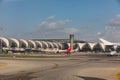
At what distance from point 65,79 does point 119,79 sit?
5246 millimetres

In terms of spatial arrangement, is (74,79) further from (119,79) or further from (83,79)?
(119,79)

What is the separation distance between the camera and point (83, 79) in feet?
97.4

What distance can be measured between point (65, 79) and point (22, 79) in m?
3.96

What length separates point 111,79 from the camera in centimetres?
2986

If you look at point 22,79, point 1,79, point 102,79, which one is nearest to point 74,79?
point 102,79

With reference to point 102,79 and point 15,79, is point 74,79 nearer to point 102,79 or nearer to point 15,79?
point 102,79

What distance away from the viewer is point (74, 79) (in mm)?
29250

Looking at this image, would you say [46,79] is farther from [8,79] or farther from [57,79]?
[8,79]

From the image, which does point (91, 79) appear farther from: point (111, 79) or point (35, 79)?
point (35, 79)

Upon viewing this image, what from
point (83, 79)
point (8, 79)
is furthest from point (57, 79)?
point (8, 79)

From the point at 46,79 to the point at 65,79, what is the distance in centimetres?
174

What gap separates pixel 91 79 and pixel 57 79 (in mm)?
3309

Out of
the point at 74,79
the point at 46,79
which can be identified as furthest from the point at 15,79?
the point at 74,79

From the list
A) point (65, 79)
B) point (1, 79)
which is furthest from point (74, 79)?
point (1, 79)
